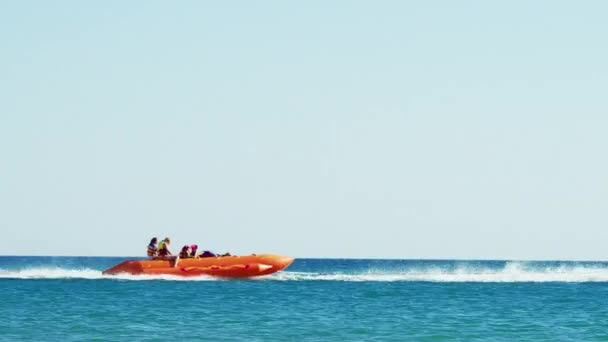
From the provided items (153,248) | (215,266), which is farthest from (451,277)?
(153,248)

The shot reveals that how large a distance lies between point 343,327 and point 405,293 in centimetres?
1743

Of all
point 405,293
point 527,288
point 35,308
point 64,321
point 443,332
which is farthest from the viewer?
point 527,288

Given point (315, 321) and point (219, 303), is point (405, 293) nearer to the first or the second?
point (219, 303)

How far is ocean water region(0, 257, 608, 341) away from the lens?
1188 inches

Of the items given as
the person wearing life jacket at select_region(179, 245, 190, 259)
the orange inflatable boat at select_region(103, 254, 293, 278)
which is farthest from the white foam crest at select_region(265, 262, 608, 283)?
the person wearing life jacket at select_region(179, 245, 190, 259)

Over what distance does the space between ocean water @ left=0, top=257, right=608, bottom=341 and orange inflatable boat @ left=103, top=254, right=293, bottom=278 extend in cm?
47

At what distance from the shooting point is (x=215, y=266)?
55.3 m

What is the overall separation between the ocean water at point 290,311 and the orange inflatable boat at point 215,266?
0.47 metres

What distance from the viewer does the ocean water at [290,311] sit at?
3019 centimetres

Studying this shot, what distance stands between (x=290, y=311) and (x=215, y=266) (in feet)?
59.9

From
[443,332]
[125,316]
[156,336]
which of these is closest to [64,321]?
[125,316]

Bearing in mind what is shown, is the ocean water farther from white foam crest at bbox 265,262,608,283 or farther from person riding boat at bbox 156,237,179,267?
white foam crest at bbox 265,262,608,283

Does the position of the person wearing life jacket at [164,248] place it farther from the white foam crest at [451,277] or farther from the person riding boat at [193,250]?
the white foam crest at [451,277]

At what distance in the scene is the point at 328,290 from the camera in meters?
51.0
